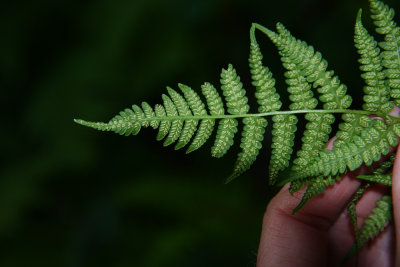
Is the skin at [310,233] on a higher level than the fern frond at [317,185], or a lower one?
lower

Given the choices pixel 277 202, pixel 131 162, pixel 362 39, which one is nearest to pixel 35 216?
pixel 131 162

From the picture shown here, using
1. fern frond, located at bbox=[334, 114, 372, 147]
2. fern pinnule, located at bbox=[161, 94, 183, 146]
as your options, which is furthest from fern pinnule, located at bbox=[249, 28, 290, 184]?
fern pinnule, located at bbox=[161, 94, 183, 146]

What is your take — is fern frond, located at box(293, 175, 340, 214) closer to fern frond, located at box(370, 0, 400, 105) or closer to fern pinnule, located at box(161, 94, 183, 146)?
fern frond, located at box(370, 0, 400, 105)

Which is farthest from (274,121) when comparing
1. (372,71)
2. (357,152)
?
(372,71)

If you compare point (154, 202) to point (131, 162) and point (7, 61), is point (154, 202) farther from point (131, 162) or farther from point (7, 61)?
point (7, 61)

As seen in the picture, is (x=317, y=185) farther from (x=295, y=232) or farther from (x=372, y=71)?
(x=295, y=232)

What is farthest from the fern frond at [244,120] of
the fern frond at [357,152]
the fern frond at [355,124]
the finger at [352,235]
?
the finger at [352,235]

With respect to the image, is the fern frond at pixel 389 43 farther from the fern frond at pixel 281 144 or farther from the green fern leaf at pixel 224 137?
the green fern leaf at pixel 224 137
